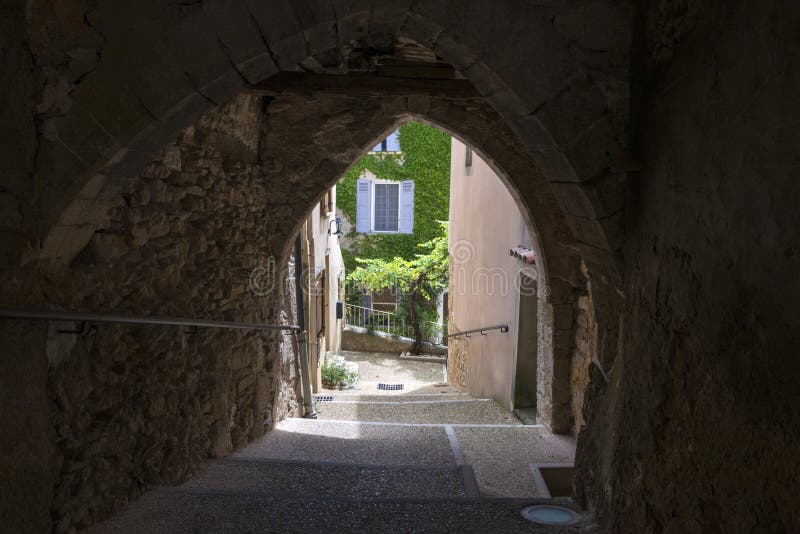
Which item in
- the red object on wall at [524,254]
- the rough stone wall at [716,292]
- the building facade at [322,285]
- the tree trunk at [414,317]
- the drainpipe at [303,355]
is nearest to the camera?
the rough stone wall at [716,292]

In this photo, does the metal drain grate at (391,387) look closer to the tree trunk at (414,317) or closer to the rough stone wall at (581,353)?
the tree trunk at (414,317)

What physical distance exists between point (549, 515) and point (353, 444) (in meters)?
2.35

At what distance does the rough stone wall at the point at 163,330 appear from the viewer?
226 cm

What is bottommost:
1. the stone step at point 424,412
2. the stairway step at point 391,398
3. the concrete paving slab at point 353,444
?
the stairway step at point 391,398

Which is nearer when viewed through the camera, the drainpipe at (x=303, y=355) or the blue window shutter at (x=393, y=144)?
the drainpipe at (x=303, y=355)

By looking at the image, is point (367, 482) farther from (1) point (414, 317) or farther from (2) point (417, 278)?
(2) point (417, 278)

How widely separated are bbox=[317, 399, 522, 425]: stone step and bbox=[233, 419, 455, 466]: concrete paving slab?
3.26 ft

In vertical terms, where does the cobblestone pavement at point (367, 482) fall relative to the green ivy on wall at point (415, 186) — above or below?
below

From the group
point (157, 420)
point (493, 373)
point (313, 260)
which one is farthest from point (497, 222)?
point (157, 420)

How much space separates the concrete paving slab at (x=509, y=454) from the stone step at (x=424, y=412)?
75 centimetres

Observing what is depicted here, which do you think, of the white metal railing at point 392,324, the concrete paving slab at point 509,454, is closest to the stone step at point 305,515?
the concrete paving slab at point 509,454

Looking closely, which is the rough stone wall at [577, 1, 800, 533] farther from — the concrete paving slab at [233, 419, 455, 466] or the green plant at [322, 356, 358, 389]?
the green plant at [322, 356, 358, 389]

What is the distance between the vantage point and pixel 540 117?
7.31ft

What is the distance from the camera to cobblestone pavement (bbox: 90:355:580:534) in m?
2.61
